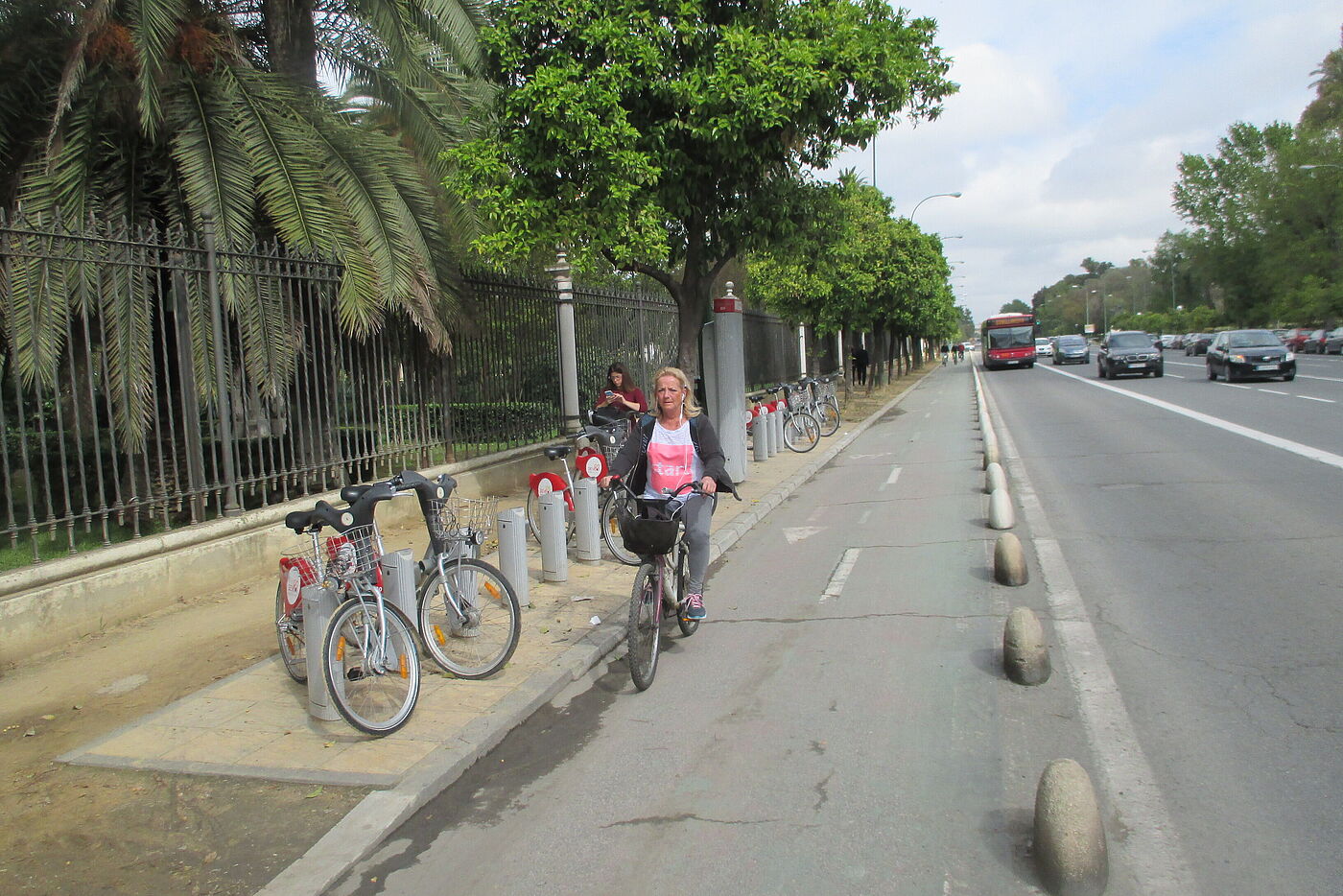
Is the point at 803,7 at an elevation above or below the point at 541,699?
above

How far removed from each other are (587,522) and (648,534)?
3313 mm

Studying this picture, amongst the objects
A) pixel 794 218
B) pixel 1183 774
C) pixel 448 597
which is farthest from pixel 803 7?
pixel 1183 774

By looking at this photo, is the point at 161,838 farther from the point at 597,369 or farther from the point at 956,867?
the point at 597,369

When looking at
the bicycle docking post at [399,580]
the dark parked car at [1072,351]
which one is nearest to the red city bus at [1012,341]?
the dark parked car at [1072,351]

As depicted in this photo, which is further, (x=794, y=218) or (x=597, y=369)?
(x=597, y=369)

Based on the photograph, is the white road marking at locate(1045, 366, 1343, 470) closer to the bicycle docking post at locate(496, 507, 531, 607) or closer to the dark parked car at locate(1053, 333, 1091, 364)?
the bicycle docking post at locate(496, 507, 531, 607)

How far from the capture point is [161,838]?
3.90 meters

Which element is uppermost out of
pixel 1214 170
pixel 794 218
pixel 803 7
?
pixel 1214 170

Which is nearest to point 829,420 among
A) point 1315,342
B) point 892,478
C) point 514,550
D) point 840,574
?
point 892,478

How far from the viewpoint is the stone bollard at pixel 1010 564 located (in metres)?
7.30

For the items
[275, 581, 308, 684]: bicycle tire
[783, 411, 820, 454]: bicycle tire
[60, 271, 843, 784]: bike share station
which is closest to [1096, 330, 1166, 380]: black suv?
[783, 411, 820, 454]: bicycle tire

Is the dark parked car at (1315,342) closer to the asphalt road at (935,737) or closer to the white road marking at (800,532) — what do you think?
the asphalt road at (935,737)

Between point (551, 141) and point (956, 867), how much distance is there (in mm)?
8082

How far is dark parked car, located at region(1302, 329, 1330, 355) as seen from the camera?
53256 millimetres
